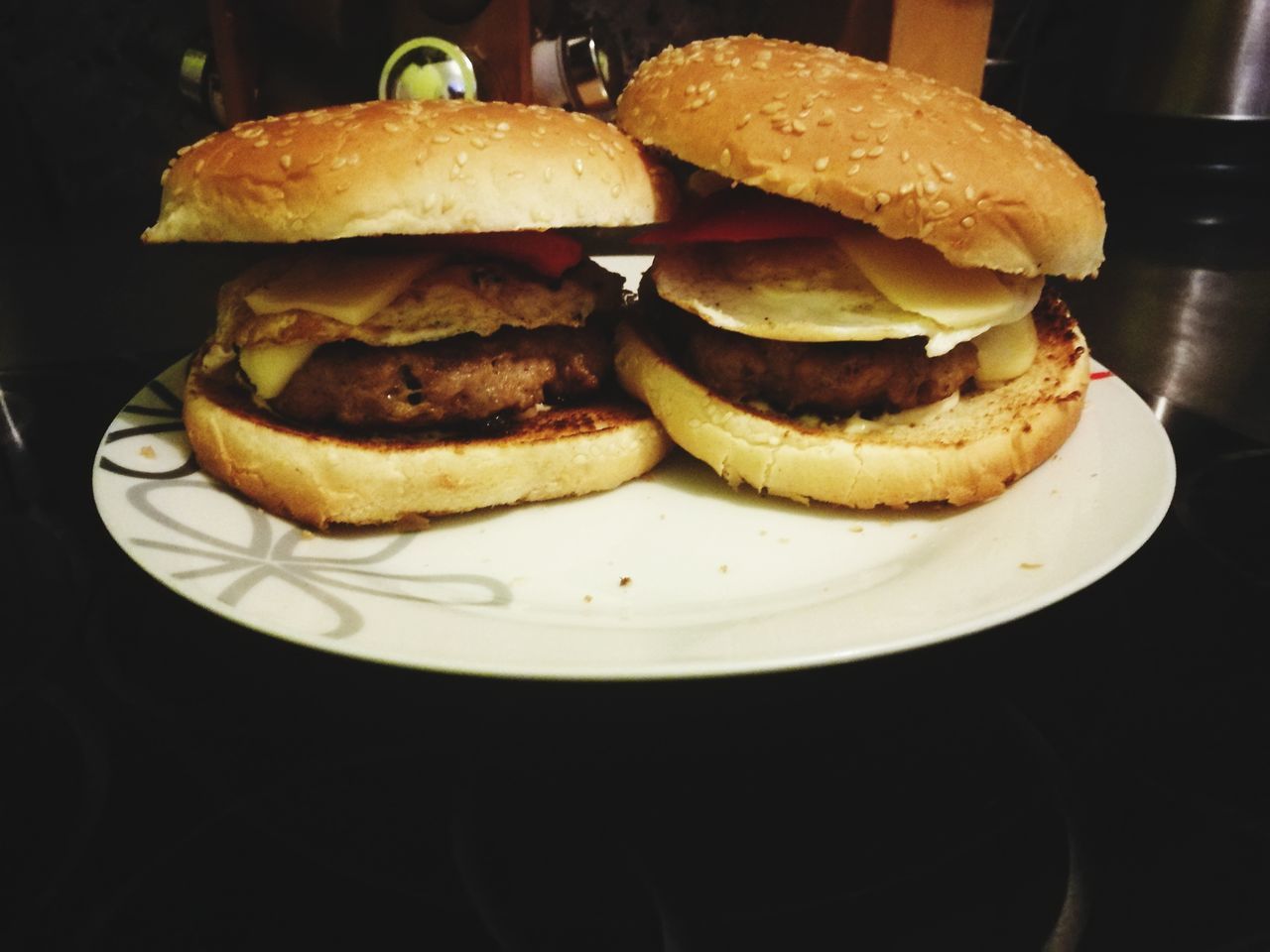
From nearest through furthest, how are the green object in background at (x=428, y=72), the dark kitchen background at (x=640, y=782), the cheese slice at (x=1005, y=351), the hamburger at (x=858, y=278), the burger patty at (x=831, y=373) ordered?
1. the dark kitchen background at (x=640, y=782)
2. the hamburger at (x=858, y=278)
3. the burger patty at (x=831, y=373)
4. the cheese slice at (x=1005, y=351)
5. the green object in background at (x=428, y=72)

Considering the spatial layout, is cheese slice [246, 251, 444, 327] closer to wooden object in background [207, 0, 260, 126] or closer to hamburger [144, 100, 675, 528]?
hamburger [144, 100, 675, 528]

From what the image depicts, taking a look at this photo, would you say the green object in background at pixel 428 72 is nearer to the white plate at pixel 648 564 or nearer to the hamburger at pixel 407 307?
the hamburger at pixel 407 307

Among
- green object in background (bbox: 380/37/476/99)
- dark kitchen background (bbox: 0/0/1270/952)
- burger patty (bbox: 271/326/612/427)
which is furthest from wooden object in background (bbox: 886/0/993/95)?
burger patty (bbox: 271/326/612/427)

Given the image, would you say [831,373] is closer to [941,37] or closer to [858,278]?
[858,278]

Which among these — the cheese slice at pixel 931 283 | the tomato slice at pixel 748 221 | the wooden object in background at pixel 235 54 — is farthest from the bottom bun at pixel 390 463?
the wooden object in background at pixel 235 54

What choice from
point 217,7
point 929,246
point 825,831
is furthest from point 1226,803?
point 217,7

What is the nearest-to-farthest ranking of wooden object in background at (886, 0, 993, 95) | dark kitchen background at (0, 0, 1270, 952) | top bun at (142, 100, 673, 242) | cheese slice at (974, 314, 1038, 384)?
dark kitchen background at (0, 0, 1270, 952) → top bun at (142, 100, 673, 242) → cheese slice at (974, 314, 1038, 384) → wooden object in background at (886, 0, 993, 95)
